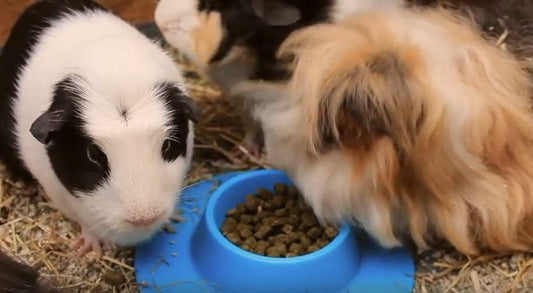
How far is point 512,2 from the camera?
2230mm

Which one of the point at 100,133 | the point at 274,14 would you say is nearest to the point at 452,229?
the point at 274,14

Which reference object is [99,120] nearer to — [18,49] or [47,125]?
[47,125]

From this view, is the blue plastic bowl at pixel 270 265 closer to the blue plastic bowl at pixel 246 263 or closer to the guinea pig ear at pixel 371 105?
the blue plastic bowl at pixel 246 263

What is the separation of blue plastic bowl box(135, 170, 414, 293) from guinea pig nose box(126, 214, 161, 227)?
217mm

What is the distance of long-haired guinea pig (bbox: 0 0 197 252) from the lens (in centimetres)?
144

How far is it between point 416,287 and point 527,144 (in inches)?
14.7

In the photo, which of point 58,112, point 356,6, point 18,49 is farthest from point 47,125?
point 356,6

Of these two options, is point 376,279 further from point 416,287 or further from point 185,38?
point 185,38

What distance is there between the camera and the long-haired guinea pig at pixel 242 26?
1.76 metres

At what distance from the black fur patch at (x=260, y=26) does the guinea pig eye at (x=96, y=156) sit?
45 cm

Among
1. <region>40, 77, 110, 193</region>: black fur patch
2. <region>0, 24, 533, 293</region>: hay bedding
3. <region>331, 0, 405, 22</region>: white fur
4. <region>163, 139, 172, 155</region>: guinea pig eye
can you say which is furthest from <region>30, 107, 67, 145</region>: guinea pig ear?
<region>331, 0, 405, 22</region>: white fur

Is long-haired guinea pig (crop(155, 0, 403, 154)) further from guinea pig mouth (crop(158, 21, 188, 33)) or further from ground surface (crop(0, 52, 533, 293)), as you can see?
ground surface (crop(0, 52, 533, 293))

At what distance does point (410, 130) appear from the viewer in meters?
1.50

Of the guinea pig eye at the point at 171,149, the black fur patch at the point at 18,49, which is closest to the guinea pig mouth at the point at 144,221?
the guinea pig eye at the point at 171,149
